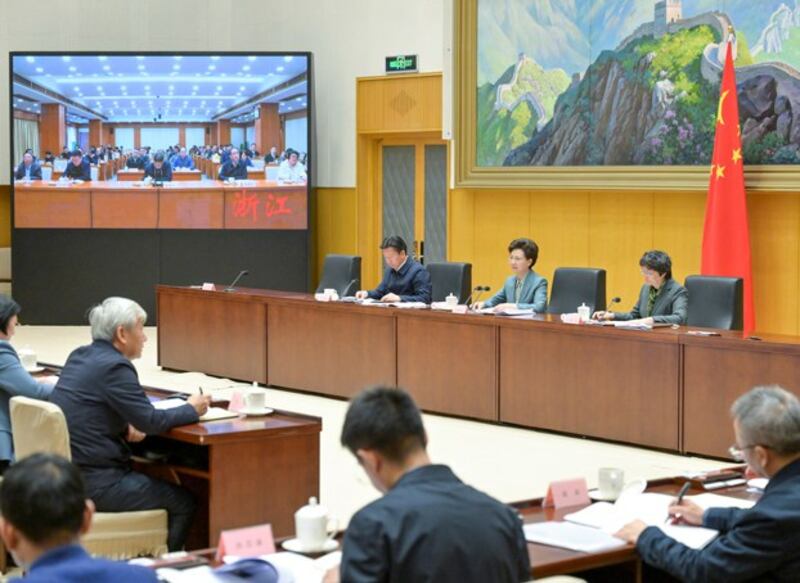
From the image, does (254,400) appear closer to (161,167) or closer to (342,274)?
(342,274)

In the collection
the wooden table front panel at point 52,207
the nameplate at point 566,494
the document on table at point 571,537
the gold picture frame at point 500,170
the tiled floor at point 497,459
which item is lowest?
the tiled floor at point 497,459

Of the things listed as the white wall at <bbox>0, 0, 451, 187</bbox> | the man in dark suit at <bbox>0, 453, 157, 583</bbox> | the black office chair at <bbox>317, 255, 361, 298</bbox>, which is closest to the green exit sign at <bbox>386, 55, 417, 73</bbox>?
the white wall at <bbox>0, 0, 451, 187</bbox>

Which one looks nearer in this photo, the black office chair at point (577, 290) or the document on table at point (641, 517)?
the document on table at point (641, 517)

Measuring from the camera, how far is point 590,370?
26.3 feet

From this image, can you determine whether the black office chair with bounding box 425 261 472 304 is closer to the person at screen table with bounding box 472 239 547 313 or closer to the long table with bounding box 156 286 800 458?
the person at screen table with bounding box 472 239 547 313

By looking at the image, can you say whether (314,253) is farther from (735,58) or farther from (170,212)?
(735,58)

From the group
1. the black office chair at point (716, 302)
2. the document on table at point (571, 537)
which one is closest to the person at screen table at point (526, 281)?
the black office chair at point (716, 302)

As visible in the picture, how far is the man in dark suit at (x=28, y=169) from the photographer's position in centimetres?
1389

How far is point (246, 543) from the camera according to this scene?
3.39 metres

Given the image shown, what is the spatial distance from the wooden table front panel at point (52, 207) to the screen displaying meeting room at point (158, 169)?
0.04 feet

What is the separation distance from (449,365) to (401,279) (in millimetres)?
1188

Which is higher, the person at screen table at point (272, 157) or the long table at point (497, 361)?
the person at screen table at point (272, 157)

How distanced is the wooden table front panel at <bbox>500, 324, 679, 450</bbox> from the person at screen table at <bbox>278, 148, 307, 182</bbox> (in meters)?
5.53

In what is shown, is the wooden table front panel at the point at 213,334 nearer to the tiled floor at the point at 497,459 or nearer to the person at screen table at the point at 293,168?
the tiled floor at the point at 497,459
